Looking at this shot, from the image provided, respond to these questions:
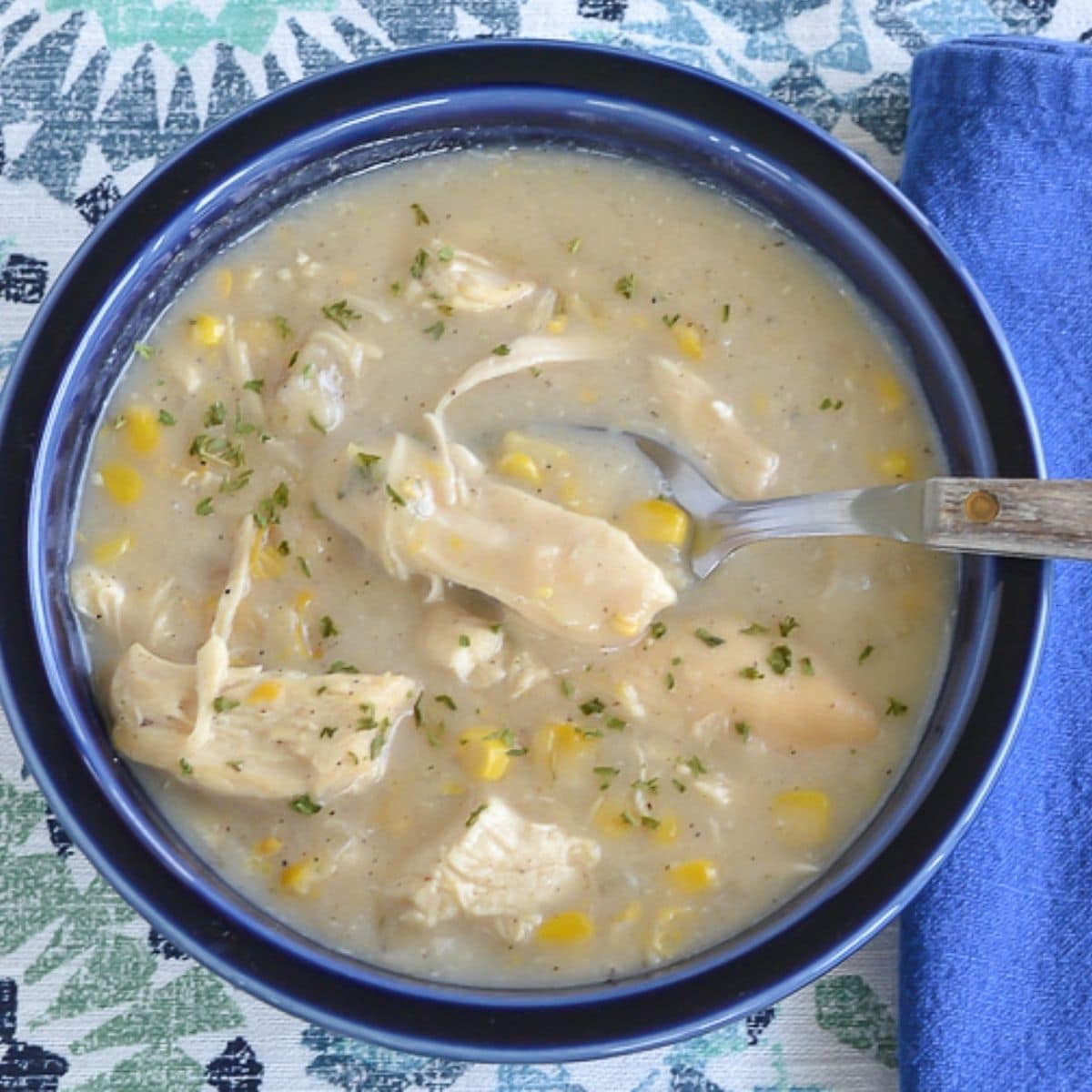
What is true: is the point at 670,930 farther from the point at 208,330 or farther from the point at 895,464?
the point at 208,330

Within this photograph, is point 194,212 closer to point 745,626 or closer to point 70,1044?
point 745,626

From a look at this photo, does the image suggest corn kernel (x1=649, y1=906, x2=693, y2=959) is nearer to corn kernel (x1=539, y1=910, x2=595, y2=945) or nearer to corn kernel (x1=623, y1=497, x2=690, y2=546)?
corn kernel (x1=539, y1=910, x2=595, y2=945)

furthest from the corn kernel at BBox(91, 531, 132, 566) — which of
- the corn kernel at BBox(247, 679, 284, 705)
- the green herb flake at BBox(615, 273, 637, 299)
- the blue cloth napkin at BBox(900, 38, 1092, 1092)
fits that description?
the blue cloth napkin at BBox(900, 38, 1092, 1092)

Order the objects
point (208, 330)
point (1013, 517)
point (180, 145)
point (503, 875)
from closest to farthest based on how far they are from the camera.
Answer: point (1013, 517), point (503, 875), point (208, 330), point (180, 145)

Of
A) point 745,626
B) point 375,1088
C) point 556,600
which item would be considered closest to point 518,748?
point 556,600

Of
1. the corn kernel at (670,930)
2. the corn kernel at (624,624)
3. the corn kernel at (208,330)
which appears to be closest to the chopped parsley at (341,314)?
the corn kernel at (208,330)

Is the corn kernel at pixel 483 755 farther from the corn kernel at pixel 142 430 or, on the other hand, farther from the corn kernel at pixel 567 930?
the corn kernel at pixel 142 430

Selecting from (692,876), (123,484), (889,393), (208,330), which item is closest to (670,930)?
(692,876)
